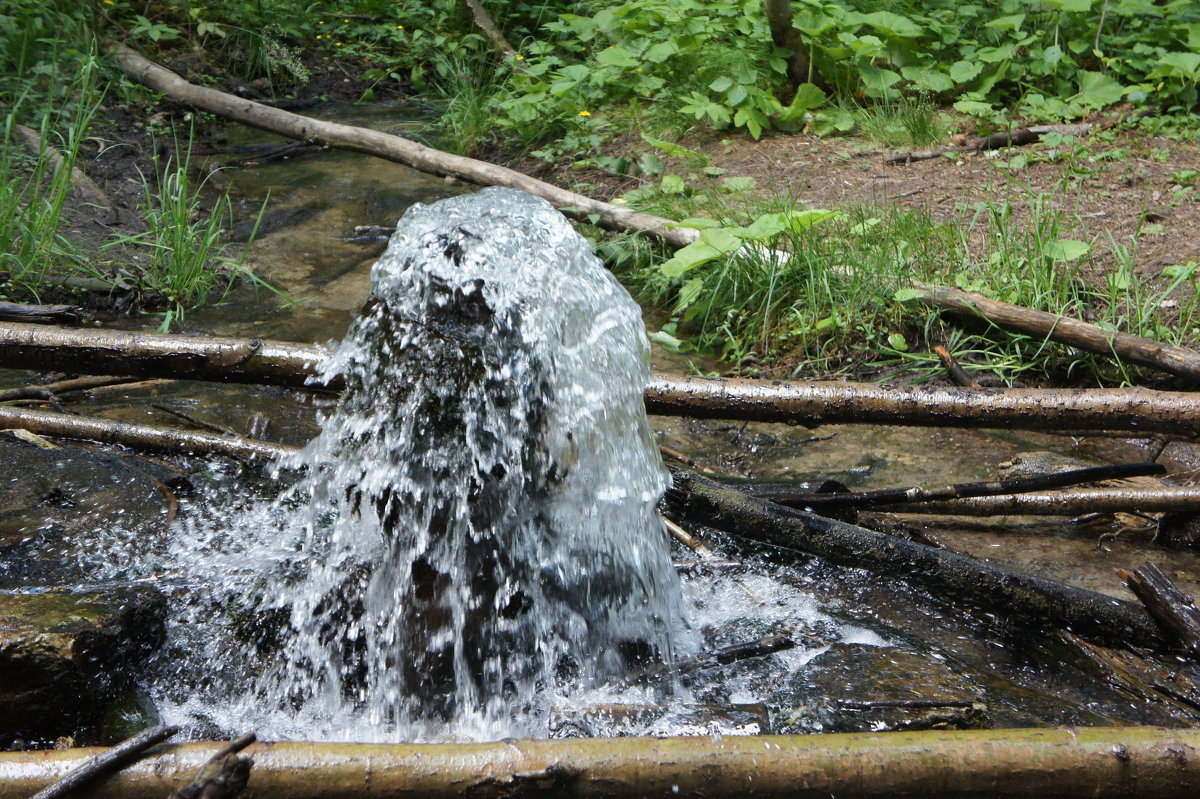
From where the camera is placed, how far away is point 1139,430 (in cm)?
294

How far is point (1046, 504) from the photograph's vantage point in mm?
3199

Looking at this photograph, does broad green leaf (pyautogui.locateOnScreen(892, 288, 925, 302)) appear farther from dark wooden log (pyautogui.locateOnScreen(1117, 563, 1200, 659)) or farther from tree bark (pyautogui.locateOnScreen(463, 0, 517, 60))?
tree bark (pyautogui.locateOnScreen(463, 0, 517, 60))

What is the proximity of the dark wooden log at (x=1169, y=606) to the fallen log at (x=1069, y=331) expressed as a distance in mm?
1311

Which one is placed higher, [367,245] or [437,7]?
[437,7]

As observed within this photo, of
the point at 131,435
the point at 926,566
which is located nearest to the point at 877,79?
the point at 926,566

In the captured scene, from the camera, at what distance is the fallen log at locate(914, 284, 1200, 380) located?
11.7ft

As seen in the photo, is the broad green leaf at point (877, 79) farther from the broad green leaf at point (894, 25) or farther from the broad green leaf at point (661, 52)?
the broad green leaf at point (661, 52)

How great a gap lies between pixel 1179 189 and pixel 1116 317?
1.77m

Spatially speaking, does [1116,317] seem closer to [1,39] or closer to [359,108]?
[359,108]

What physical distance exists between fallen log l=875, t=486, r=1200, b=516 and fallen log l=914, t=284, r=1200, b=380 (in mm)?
618

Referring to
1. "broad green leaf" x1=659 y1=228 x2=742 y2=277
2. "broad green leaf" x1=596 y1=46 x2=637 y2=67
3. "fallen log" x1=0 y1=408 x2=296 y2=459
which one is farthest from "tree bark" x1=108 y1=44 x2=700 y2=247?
"fallen log" x1=0 y1=408 x2=296 y2=459

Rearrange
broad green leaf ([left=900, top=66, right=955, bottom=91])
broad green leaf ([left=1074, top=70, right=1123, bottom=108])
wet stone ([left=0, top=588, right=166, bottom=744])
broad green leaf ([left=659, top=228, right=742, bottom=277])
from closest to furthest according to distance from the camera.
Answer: wet stone ([left=0, top=588, right=166, bottom=744])
broad green leaf ([left=659, top=228, right=742, bottom=277])
broad green leaf ([left=1074, top=70, right=1123, bottom=108])
broad green leaf ([left=900, top=66, right=955, bottom=91])

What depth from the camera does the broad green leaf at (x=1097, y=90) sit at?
6.42 m

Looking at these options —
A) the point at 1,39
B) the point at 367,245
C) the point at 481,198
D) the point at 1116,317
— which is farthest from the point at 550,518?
the point at 1,39
